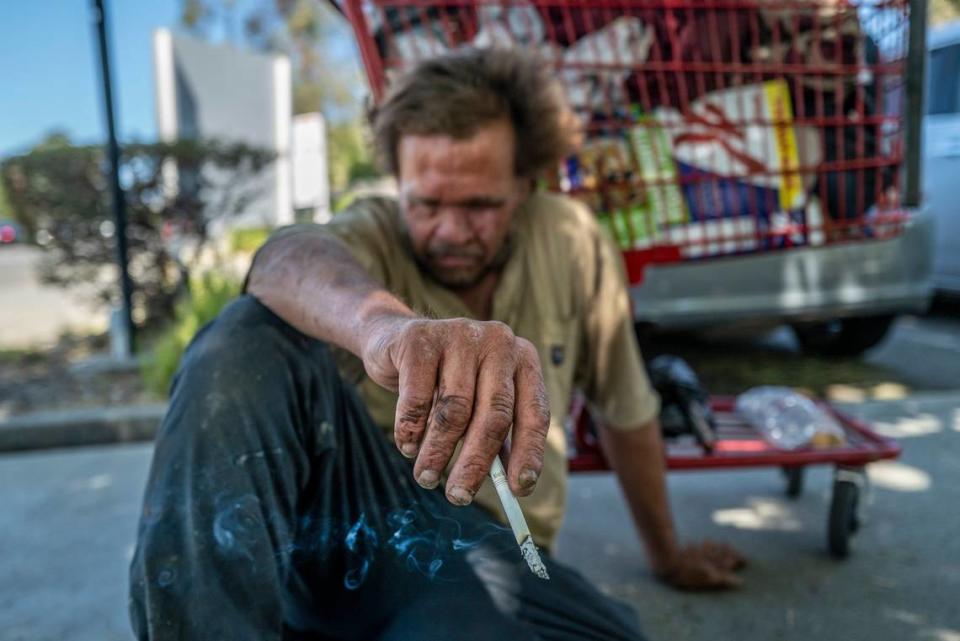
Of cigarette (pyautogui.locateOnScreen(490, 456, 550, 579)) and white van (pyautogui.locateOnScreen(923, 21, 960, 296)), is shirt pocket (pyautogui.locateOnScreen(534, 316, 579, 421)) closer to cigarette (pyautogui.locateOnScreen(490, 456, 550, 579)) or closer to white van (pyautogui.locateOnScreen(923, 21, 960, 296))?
cigarette (pyautogui.locateOnScreen(490, 456, 550, 579))

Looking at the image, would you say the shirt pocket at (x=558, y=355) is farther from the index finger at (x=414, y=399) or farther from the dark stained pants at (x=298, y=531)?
the index finger at (x=414, y=399)

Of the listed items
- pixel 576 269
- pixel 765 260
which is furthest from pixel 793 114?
pixel 765 260

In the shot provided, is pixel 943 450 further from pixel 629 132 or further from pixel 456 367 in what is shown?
pixel 456 367

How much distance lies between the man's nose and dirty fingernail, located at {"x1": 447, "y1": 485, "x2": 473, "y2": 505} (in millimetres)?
900

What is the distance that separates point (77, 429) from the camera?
3.79m

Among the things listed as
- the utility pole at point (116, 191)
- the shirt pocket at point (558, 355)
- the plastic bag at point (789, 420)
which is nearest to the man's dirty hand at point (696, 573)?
the plastic bag at point (789, 420)

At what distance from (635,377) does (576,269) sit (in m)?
0.31

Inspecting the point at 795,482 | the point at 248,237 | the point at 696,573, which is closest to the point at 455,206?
the point at 696,573

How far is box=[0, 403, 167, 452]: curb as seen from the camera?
12.3 feet

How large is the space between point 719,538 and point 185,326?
8.98ft

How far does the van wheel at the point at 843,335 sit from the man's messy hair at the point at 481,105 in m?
3.33

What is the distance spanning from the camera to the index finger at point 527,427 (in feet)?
2.77

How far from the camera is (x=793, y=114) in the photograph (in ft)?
7.16

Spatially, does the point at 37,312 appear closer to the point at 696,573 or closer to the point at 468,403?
the point at 696,573
